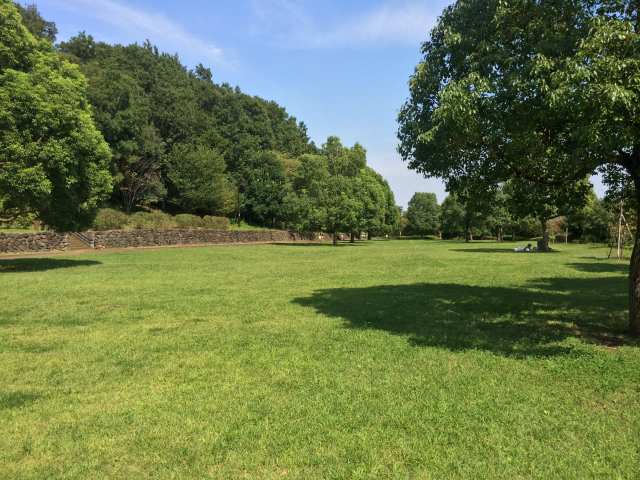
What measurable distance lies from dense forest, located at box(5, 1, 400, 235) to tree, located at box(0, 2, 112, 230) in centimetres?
3126

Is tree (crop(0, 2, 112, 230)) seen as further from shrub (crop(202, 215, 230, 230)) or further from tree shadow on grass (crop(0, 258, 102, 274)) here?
shrub (crop(202, 215, 230, 230))

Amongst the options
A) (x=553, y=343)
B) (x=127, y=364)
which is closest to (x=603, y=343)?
(x=553, y=343)

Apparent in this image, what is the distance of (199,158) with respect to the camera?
224ft

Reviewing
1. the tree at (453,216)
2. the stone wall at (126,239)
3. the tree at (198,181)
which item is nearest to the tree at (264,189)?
the tree at (198,181)

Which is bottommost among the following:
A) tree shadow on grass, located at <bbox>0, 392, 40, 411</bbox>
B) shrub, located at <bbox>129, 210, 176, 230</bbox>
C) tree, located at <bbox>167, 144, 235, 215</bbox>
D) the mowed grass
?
tree shadow on grass, located at <bbox>0, 392, 40, 411</bbox>

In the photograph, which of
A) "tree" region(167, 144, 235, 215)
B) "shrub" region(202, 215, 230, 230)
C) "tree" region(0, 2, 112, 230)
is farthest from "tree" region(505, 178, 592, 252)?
"tree" region(167, 144, 235, 215)

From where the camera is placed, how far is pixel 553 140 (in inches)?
352

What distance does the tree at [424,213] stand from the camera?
102 metres

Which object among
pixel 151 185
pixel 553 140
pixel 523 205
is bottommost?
pixel 523 205

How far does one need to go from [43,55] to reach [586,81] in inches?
981

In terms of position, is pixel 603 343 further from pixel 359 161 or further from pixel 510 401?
pixel 359 161

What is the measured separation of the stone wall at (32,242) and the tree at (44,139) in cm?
1143

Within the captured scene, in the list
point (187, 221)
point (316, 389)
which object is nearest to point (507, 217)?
point (187, 221)

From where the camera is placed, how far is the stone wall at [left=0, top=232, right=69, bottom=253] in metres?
30.5
